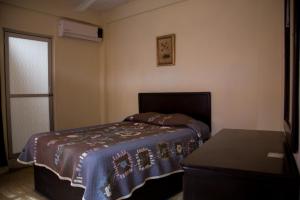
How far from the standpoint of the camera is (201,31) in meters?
3.29

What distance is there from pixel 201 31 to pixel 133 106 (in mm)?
1716

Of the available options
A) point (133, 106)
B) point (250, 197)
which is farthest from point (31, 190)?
point (250, 197)

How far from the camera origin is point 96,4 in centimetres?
413

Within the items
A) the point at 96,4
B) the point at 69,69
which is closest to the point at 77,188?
the point at 69,69

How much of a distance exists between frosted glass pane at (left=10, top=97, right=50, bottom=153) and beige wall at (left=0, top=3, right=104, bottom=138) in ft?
0.62

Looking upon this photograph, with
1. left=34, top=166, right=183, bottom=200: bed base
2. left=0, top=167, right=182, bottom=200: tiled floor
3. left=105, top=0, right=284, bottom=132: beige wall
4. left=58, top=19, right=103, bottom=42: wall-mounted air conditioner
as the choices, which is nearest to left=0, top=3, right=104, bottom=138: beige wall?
left=58, top=19, right=103, bottom=42: wall-mounted air conditioner

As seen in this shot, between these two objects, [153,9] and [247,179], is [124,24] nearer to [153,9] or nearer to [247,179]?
[153,9]

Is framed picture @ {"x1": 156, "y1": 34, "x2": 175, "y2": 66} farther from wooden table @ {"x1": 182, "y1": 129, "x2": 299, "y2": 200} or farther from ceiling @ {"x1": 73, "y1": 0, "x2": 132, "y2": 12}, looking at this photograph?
wooden table @ {"x1": 182, "y1": 129, "x2": 299, "y2": 200}

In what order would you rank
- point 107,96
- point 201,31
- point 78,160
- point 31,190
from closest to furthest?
point 78,160, point 31,190, point 201,31, point 107,96

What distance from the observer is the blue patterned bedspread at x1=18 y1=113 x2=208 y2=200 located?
1758mm

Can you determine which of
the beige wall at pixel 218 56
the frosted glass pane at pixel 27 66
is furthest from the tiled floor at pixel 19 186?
the beige wall at pixel 218 56

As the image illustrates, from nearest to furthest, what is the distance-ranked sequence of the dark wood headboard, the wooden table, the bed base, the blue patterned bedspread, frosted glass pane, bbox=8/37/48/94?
the wooden table
the blue patterned bedspread
the bed base
the dark wood headboard
frosted glass pane, bbox=8/37/48/94

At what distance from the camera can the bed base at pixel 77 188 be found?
2041 mm

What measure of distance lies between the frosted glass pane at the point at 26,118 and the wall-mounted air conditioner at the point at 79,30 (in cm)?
114
